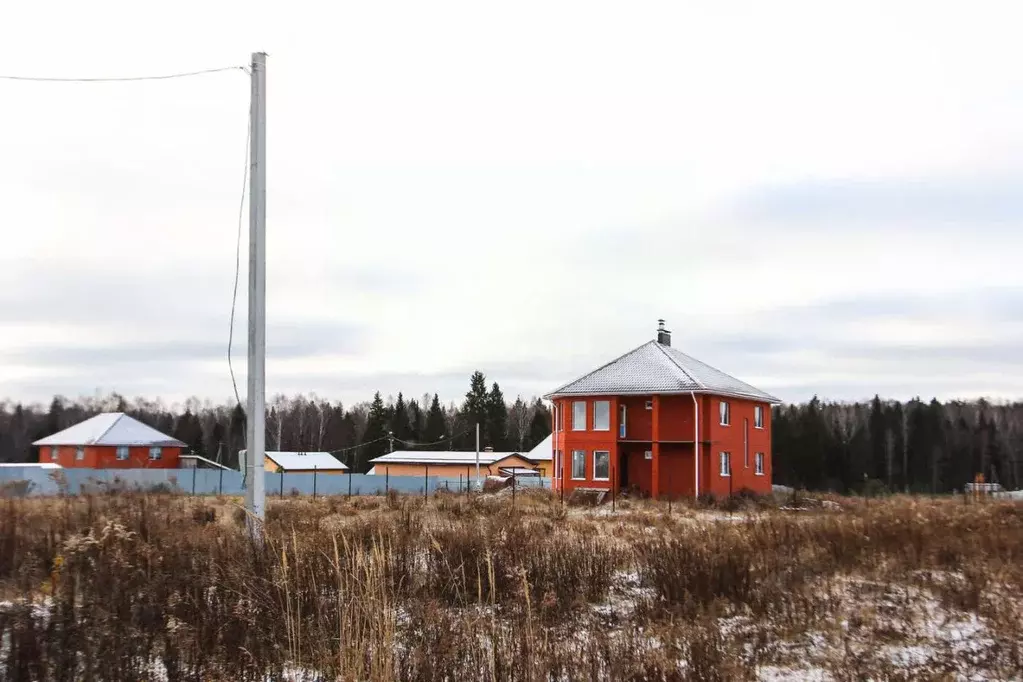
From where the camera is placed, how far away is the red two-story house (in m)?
36.0

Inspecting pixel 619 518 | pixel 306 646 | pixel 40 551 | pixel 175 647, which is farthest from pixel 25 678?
pixel 619 518

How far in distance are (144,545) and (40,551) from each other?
1.46 m

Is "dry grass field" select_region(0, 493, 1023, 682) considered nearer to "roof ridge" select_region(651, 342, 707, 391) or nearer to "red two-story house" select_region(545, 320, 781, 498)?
"roof ridge" select_region(651, 342, 707, 391)

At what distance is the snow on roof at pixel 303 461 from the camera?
212 ft

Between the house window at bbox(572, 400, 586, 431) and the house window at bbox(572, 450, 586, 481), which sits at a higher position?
the house window at bbox(572, 400, 586, 431)

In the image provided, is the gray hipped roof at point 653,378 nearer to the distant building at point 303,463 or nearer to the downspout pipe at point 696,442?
the downspout pipe at point 696,442

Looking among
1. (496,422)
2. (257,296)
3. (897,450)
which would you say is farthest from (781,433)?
(257,296)

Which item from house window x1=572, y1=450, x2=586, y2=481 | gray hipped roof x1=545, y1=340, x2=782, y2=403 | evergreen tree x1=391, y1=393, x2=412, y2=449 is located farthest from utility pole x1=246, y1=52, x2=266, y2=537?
evergreen tree x1=391, y1=393, x2=412, y2=449

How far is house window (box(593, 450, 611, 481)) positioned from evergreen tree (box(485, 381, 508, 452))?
52.7m

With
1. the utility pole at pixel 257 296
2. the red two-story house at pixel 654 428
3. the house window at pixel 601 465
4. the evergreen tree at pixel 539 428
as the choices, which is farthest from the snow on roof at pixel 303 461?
the utility pole at pixel 257 296

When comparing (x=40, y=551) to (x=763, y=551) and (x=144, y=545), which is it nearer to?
(x=144, y=545)

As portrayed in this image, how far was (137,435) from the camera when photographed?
61469 mm

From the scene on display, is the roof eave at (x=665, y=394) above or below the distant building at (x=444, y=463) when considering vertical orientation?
above

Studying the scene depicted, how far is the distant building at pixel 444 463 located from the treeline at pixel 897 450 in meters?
21.6
